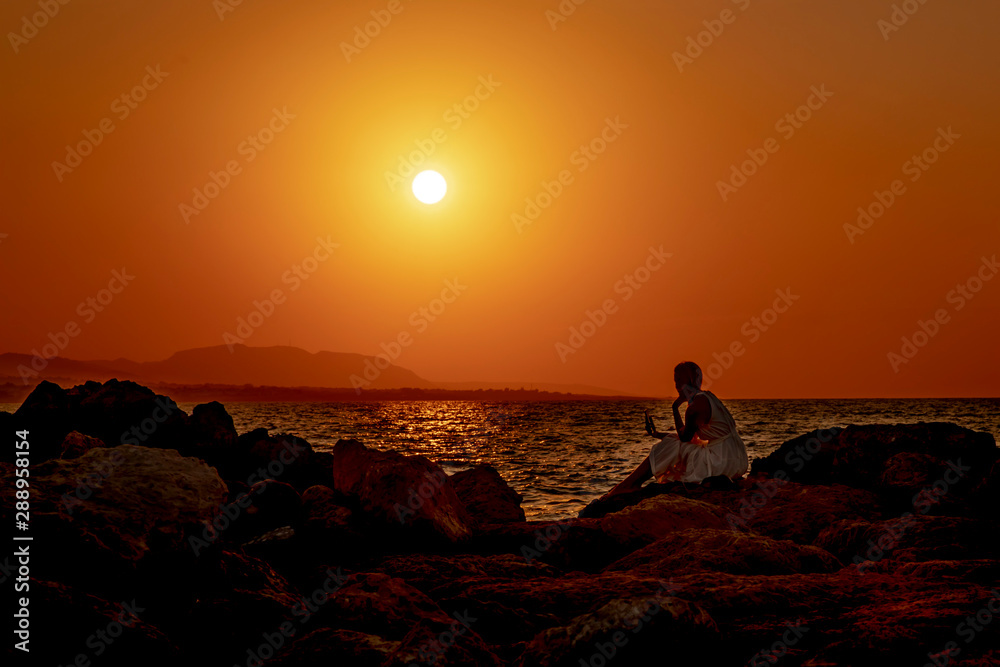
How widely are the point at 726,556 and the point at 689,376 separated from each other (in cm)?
464

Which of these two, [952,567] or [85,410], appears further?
[85,410]

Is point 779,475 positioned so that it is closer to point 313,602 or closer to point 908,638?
point 908,638

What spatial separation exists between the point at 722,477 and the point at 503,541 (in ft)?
12.4

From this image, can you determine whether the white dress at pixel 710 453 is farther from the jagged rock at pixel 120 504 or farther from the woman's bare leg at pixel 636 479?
the jagged rock at pixel 120 504

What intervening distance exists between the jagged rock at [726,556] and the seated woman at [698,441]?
3.70m

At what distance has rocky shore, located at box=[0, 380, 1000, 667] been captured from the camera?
4.05 metres

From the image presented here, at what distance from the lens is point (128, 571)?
5086 mm

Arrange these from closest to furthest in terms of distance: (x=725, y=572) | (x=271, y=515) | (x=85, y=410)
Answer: (x=725, y=572) < (x=271, y=515) < (x=85, y=410)

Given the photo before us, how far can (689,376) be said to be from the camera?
10430mm

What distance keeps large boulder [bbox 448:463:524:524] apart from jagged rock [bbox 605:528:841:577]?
4184mm

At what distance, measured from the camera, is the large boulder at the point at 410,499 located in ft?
26.4

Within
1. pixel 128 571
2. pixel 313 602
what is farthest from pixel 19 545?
pixel 313 602

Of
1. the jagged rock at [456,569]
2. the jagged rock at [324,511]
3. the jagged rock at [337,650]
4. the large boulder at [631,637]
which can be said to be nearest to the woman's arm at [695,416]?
the jagged rock at [456,569]

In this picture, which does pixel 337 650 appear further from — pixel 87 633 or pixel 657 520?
pixel 657 520
